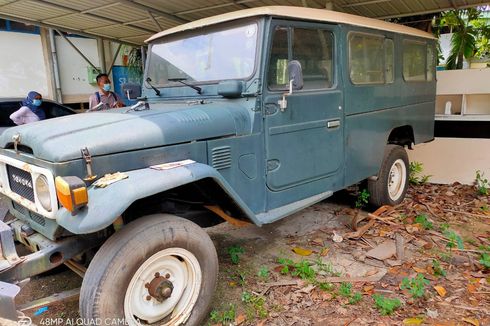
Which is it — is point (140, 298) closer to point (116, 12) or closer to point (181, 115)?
point (181, 115)

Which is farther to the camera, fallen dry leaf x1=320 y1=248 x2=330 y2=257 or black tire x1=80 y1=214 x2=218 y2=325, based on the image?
fallen dry leaf x1=320 y1=248 x2=330 y2=257

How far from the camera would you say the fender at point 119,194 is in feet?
7.03

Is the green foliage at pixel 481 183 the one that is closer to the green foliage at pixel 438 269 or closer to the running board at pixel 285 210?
the green foliage at pixel 438 269

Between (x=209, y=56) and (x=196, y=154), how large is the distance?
1.05m

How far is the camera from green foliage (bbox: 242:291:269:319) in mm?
2914

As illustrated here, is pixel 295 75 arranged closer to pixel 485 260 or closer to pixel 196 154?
pixel 196 154

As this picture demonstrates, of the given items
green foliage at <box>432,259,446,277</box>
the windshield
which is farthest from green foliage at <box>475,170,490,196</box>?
the windshield

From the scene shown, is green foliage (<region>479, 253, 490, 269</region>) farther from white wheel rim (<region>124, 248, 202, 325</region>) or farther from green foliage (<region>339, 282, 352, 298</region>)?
white wheel rim (<region>124, 248, 202, 325</region>)

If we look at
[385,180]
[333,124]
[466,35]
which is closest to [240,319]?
[333,124]

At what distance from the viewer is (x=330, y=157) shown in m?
3.90

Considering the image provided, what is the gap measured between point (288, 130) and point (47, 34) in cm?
813

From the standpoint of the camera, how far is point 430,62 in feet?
18.1

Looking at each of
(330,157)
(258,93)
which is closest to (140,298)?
(258,93)

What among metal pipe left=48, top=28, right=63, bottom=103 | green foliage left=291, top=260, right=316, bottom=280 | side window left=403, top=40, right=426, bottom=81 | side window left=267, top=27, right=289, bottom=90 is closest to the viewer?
side window left=267, top=27, right=289, bottom=90
